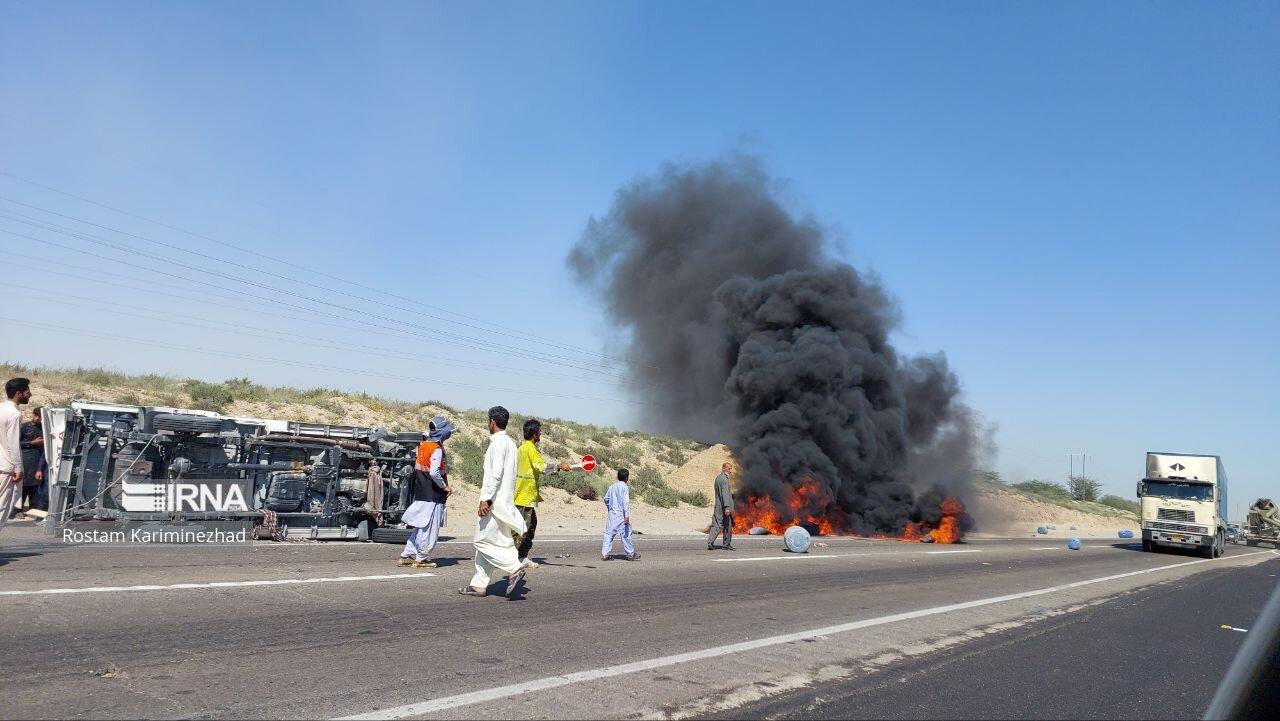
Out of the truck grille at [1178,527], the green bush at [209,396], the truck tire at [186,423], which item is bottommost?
the truck grille at [1178,527]

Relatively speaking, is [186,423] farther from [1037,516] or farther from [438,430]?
[1037,516]

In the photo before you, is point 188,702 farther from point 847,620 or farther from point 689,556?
point 689,556

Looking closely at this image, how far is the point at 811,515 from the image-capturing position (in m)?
29.2

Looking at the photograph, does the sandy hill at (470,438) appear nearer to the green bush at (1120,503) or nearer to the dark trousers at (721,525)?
the dark trousers at (721,525)

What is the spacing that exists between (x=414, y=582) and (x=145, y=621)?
3.04 m

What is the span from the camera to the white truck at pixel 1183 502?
1041 inches

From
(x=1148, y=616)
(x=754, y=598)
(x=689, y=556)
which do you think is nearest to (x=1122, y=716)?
(x=754, y=598)

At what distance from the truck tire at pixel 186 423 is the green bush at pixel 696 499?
2368 centimetres

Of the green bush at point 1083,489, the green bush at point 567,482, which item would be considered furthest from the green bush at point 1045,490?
the green bush at point 567,482

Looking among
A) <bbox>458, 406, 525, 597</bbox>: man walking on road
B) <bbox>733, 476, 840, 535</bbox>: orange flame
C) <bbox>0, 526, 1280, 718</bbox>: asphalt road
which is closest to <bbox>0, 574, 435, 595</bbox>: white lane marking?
<bbox>0, 526, 1280, 718</bbox>: asphalt road

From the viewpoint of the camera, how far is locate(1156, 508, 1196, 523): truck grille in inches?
1047

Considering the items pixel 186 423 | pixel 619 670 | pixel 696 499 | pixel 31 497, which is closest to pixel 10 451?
pixel 186 423

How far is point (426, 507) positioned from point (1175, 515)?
27.1 metres

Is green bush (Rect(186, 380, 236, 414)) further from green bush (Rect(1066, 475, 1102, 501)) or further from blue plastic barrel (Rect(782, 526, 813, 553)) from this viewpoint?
green bush (Rect(1066, 475, 1102, 501))
